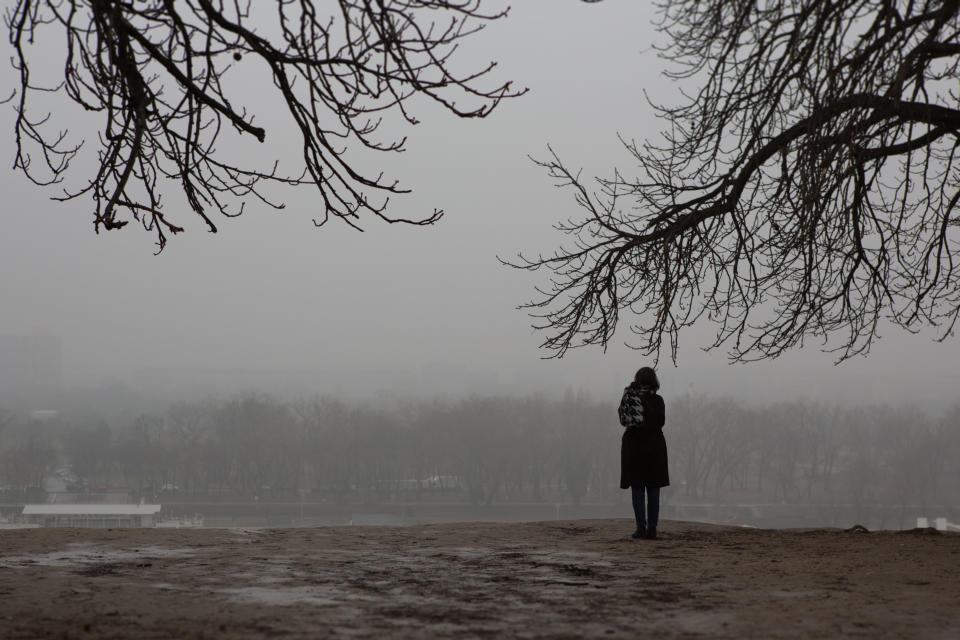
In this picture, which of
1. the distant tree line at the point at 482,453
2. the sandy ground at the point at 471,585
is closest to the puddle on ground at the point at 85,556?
the sandy ground at the point at 471,585

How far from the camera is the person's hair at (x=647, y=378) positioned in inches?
400

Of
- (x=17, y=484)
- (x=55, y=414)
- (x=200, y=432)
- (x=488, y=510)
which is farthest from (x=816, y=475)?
(x=55, y=414)

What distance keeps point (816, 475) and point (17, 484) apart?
3917 centimetres

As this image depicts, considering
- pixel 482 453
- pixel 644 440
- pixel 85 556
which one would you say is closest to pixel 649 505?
pixel 644 440

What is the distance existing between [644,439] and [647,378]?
0.68m

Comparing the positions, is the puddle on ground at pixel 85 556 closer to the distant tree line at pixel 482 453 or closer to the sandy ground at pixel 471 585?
the sandy ground at pixel 471 585

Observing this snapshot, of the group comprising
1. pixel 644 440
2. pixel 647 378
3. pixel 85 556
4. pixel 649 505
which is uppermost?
pixel 647 378

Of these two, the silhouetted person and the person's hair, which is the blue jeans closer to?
the silhouetted person

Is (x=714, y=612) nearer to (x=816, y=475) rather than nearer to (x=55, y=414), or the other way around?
→ (x=816, y=475)

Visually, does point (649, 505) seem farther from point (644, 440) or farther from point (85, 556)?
point (85, 556)

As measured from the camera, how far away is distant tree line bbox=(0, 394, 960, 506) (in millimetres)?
46094

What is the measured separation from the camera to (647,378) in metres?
10.1

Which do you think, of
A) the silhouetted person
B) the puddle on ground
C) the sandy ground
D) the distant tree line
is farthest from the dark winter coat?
the distant tree line

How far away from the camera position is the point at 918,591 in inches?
263
